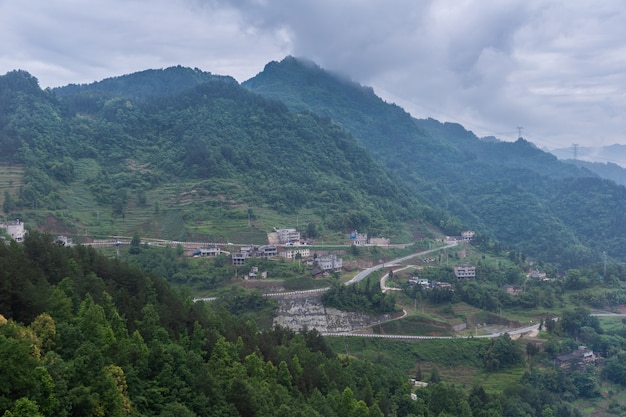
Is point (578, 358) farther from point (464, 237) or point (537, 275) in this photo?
point (464, 237)

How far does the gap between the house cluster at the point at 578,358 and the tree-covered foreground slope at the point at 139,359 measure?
49.2 feet

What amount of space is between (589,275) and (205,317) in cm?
4670

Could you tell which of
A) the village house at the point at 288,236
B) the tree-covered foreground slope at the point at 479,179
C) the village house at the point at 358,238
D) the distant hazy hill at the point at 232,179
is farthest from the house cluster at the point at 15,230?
the tree-covered foreground slope at the point at 479,179

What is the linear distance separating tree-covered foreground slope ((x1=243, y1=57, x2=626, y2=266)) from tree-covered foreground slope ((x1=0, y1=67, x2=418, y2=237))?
14.7 m

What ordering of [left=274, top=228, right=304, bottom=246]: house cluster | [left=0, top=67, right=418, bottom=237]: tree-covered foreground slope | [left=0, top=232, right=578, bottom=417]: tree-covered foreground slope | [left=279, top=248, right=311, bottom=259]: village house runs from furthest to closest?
[left=0, top=67, right=418, bottom=237]: tree-covered foreground slope < [left=274, top=228, right=304, bottom=246]: house cluster < [left=279, top=248, right=311, bottom=259]: village house < [left=0, top=232, right=578, bottom=417]: tree-covered foreground slope

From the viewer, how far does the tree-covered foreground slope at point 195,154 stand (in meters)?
62.7

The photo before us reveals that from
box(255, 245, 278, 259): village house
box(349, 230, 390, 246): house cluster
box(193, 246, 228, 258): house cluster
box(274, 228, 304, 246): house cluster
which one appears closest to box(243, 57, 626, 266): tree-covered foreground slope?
box(349, 230, 390, 246): house cluster

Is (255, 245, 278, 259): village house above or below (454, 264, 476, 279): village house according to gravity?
above

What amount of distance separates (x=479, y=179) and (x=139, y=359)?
115 metres

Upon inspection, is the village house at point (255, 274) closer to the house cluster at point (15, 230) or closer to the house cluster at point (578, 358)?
the house cluster at point (15, 230)

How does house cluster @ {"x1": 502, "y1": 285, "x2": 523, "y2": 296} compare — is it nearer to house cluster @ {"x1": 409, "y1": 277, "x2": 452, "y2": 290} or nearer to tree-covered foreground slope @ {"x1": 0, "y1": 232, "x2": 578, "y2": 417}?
house cluster @ {"x1": 409, "y1": 277, "x2": 452, "y2": 290}

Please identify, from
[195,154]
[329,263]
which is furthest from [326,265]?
[195,154]

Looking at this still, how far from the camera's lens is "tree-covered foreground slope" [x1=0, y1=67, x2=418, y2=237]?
62.7 m

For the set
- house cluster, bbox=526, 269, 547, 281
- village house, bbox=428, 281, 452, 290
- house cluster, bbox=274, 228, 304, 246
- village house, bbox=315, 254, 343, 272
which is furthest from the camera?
→ house cluster, bbox=526, 269, 547, 281
